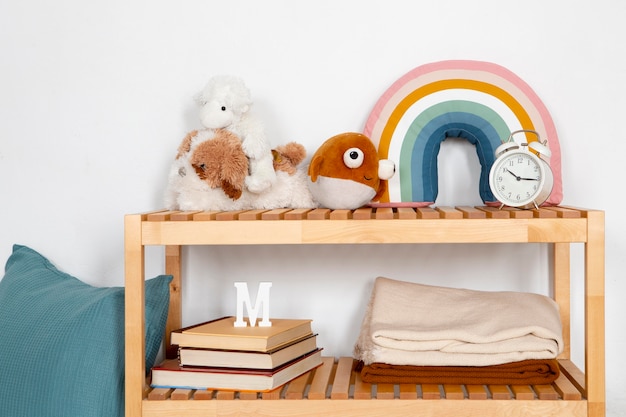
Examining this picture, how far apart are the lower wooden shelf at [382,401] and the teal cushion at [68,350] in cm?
10

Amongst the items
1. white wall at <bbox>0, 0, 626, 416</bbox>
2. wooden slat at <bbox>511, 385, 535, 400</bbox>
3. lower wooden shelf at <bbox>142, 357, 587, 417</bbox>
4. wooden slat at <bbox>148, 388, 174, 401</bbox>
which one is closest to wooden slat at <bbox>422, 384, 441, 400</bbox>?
lower wooden shelf at <bbox>142, 357, 587, 417</bbox>

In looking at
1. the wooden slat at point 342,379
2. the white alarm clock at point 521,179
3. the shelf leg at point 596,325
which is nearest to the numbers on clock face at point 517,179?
the white alarm clock at point 521,179

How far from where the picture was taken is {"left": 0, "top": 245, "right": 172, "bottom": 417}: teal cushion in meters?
1.43

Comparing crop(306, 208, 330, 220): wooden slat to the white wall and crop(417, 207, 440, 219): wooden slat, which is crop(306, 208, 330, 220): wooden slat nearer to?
crop(417, 207, 440, 219): wooden slat

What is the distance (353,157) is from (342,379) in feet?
1.44

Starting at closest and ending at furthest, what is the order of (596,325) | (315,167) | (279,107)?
A: 1. (596,325)
2. (315,167)
3. (279,107)

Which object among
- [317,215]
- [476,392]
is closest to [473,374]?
[476,392]

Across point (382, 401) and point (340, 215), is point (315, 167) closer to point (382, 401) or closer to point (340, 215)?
point (340, 215)

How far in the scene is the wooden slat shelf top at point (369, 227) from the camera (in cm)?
132

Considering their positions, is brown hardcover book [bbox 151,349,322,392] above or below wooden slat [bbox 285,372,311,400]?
above

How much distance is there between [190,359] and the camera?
1.43 metres

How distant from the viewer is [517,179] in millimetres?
1418

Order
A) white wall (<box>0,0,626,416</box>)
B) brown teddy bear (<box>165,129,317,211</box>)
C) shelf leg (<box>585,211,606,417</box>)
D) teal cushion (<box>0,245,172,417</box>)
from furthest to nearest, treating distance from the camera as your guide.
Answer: white wall (<box>0,0,626,416</box>), brown teddy bear (<box>165,129,317,211</box>), teal cushion (<box>0,245,172,417</box>), shelf leg (<box>585,211,606,417</box>)

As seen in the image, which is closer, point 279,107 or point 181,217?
point 181,217
